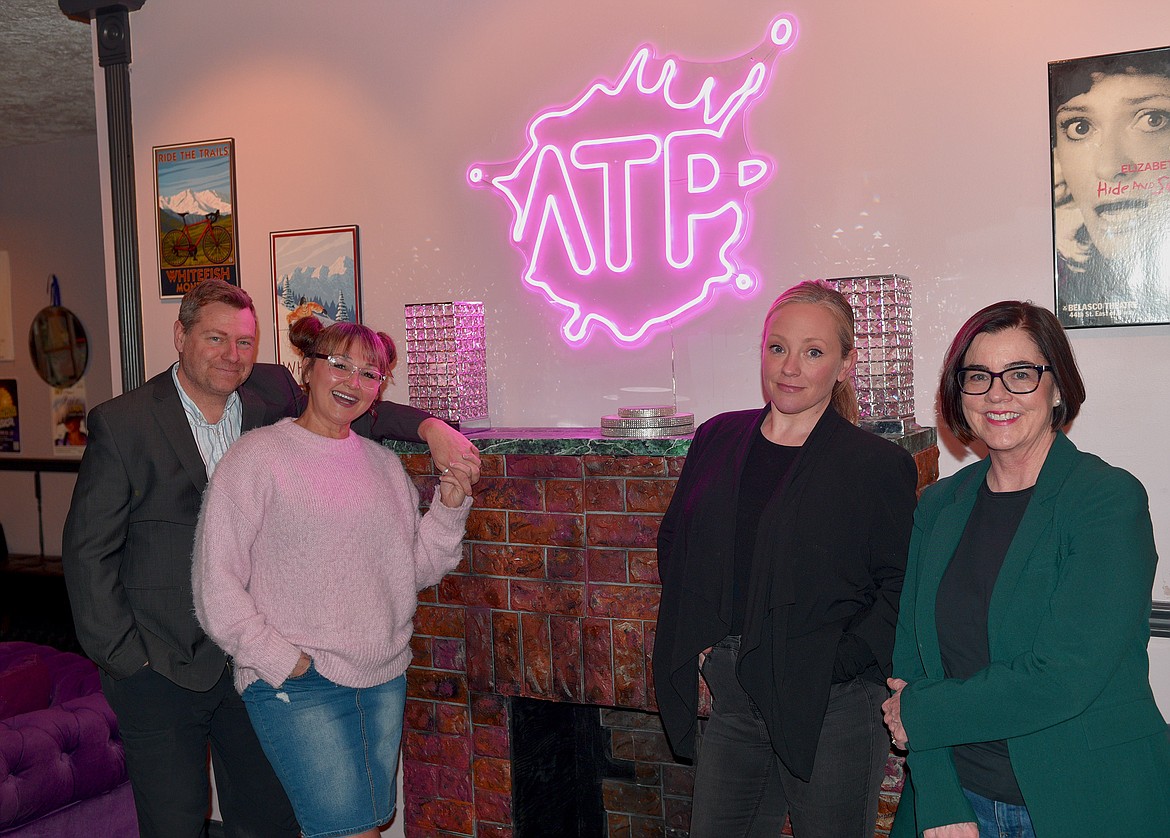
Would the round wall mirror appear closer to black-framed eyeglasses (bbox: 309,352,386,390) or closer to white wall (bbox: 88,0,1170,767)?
white wall (bbox: 88,0,1170,767)

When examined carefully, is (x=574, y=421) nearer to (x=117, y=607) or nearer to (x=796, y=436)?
(x=796, y=436)

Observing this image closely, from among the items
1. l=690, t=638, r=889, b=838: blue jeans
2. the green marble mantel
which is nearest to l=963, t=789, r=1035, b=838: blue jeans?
l=690, t=638, r=889, b=838: blue jeans

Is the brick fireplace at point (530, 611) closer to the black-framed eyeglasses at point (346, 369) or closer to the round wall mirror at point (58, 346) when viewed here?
the black-framed eyeglasses at point (346, 369)

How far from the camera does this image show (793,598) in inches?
89.0

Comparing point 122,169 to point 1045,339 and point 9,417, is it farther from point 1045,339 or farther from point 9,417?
point 9,417

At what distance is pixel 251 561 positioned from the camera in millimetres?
2627

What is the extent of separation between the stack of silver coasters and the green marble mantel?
0.04 m

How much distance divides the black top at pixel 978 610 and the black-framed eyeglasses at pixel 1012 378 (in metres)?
0.20

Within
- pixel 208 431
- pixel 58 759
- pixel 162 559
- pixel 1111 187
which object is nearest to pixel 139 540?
pixel 162 559

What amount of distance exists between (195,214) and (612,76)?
6.27 feet

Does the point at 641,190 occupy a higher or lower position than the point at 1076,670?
higher

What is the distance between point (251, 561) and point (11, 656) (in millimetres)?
1887

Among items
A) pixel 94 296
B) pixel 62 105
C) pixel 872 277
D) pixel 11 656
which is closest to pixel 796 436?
pixel 872 277

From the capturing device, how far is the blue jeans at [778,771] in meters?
2.27
